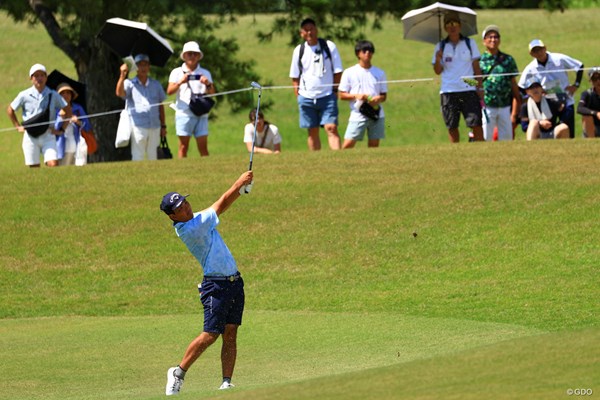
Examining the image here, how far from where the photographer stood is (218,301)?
10.9 metres

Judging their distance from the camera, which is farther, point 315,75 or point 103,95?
point 103,95

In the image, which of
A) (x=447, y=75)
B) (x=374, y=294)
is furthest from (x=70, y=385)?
(x=447, y=75)

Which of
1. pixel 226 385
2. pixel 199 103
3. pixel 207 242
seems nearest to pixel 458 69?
pixel 199 103

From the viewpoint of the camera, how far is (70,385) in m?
11.5

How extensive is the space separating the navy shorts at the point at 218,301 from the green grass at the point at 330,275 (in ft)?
1.75

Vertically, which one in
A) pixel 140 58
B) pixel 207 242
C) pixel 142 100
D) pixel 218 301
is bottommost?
pixel 218 301

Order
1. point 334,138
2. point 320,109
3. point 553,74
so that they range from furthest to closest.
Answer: point 334,138, point 553,74, point 320,109

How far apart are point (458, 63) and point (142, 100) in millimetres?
4764

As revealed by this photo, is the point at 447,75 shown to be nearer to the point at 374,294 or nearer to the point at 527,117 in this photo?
the point at 527,117

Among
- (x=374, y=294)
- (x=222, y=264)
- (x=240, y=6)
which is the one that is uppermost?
(x=240, y=6)

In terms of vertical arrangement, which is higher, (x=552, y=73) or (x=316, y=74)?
(x=316, y=74)

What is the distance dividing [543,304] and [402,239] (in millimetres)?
3569

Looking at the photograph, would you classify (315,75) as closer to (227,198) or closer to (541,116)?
(541,116)

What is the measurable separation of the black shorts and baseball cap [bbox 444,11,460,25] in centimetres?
109
